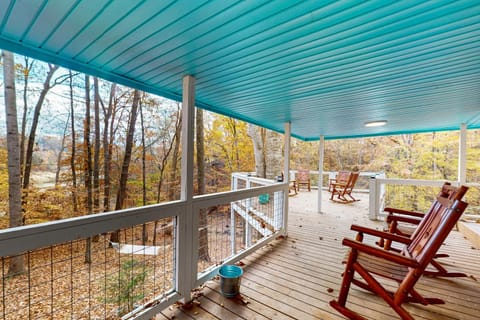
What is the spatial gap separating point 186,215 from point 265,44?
1.71 m

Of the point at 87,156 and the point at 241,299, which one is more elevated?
the point at 87,156

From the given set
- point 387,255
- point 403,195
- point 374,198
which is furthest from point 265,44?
point 403,195

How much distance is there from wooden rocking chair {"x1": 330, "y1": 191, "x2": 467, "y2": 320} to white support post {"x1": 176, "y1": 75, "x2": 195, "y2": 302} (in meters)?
1.46

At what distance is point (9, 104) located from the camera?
386 cm

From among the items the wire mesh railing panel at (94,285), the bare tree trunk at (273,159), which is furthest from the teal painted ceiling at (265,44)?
the bare tree trunk at (273,159)

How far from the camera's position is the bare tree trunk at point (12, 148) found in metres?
3.86

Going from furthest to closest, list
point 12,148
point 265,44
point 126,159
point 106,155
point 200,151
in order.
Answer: point 200,151, point 126,159, point 106,155, point 12,148, point 265,44

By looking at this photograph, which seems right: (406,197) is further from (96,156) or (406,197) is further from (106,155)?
(96,156)

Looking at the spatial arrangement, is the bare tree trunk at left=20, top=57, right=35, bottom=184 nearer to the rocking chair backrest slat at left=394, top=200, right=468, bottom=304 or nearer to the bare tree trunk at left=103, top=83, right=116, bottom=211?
the bare tree trunk at left=103, top=83, right=116, bottom=211

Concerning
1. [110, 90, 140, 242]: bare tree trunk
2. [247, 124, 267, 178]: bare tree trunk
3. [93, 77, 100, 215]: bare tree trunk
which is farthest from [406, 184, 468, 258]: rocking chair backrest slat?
[93, 77, 100, 215]: bare tree trunk

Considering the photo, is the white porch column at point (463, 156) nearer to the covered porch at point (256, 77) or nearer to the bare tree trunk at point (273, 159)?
the covered porch at point (256, 77)

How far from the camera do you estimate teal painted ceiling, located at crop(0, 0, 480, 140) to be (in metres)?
1.19

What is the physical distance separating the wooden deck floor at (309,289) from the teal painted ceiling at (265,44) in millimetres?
2285

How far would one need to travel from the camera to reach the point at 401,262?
5.26 ft
